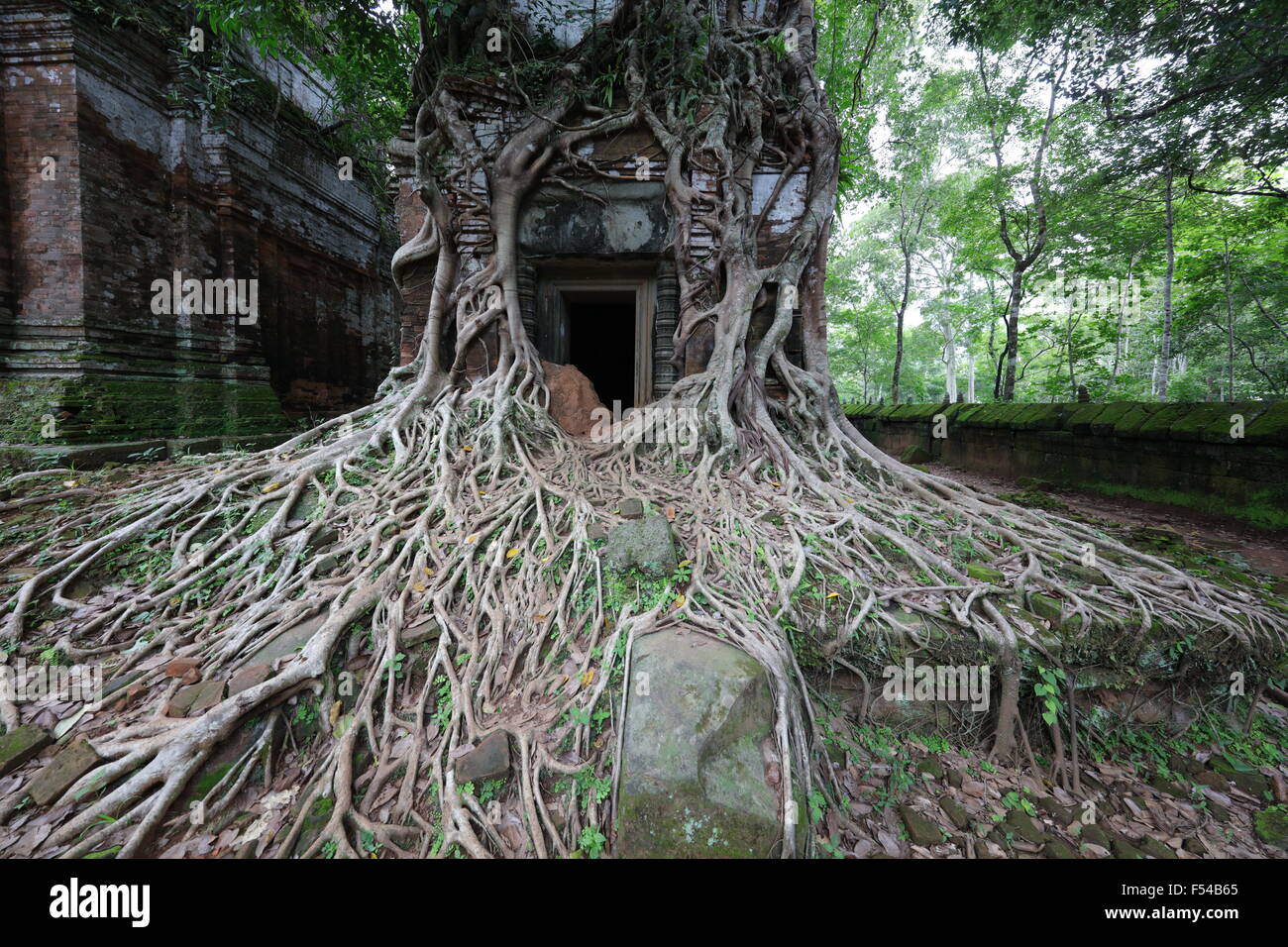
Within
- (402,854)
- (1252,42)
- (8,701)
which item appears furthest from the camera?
(1252,42)

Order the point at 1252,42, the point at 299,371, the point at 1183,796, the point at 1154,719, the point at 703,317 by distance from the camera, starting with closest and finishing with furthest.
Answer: the point at 1183,796, the point at 1154,719, the point at 1252,42, the point at 703,317, the point at 299,371

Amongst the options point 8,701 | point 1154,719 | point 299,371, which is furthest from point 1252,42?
point 299,371

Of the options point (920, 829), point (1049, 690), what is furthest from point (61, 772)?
point (1049, 690)

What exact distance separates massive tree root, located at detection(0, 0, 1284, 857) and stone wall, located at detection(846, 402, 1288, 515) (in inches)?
93.9

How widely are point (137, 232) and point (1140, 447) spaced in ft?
38.2

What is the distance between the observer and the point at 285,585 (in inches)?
97.8

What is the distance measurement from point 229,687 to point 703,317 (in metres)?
4.28

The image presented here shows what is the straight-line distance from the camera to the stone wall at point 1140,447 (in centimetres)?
405

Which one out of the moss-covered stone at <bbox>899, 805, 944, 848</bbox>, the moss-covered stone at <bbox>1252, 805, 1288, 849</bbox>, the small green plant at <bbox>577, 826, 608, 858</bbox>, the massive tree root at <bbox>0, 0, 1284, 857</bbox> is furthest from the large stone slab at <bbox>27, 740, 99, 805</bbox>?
the moss-covered stone at <bbox>1252, 805, 1288, 849</bbox>

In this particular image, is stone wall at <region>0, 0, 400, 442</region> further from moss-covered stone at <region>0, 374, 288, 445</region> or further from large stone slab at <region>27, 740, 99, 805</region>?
large stone slab at <region>27, 740, 99, 805</region>

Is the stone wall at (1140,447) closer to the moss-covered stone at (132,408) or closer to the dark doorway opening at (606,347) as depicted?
the dark doorway opening at (606,347)

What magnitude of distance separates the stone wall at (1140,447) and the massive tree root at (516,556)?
7.83 feet

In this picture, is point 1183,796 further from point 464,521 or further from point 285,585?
point 285,585

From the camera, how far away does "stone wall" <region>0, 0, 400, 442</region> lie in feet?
14.9
